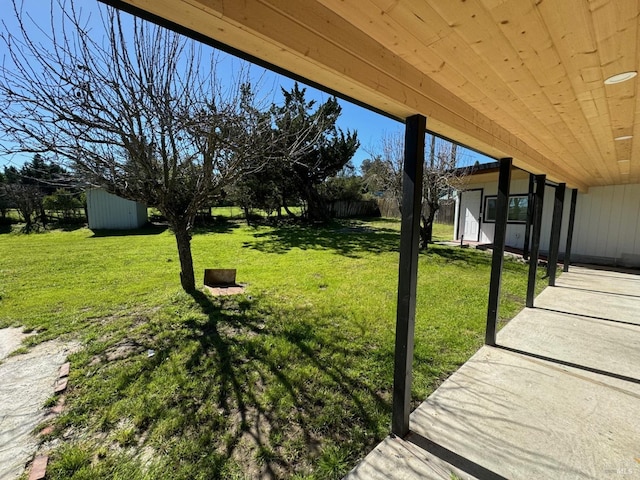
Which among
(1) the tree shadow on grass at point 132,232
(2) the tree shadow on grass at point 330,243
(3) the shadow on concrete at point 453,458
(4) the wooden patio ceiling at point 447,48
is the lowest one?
(3) the shadow on concrete at point 453,458

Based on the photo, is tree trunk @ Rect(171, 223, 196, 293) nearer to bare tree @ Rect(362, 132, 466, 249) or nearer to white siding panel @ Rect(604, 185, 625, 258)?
bare tree @ Rect(362, 132, 466, 249)

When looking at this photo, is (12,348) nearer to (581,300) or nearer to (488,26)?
(488,26)

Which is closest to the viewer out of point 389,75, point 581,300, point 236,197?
point 389,75

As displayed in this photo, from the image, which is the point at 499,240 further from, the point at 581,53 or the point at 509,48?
the point at 509,48

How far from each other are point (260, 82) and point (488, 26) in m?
3.17

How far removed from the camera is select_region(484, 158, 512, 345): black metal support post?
9.05 feet

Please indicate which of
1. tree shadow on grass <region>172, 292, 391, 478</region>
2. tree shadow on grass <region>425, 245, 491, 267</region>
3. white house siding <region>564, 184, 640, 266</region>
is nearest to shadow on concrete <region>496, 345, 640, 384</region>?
tree shadow on grass <region>172, 292, 391, 478</region>

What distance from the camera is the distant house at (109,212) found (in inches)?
482

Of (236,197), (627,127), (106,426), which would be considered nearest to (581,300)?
(627,127)

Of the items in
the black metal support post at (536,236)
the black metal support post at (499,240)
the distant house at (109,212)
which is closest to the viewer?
the black metal support post at (499,240)

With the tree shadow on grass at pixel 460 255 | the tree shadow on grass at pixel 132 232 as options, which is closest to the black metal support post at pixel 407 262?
the tree shadow on grass at pixel 460 255

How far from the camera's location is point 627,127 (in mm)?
2432

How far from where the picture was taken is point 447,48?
1.25 meters

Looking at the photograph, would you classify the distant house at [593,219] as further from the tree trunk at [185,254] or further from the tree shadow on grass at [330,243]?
the tree trunk at [185,254]
